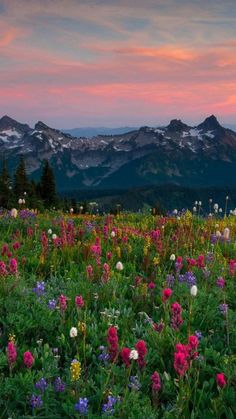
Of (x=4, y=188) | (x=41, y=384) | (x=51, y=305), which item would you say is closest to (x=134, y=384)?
(x=41, y=384)

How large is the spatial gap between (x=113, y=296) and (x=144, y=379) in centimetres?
195

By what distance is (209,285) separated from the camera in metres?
7.68

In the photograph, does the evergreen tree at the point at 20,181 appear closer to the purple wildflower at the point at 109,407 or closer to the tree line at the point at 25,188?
the tree line at the point at 25,188

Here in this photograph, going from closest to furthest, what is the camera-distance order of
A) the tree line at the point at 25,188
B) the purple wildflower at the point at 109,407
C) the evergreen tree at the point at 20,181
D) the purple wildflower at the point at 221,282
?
the purple wildflower at the point at 109,407 < the purple wildflower at the point at 221,282 < the tree line at the point at 25,188 < the evergreen tree at the point at 20,181

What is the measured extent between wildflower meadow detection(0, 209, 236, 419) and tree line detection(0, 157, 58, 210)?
53566mm

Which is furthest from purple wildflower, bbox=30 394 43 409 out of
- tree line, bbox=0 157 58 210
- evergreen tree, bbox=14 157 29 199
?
evergreen tree, bbox=14 157 29 199

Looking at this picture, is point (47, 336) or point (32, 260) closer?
point (47, 336)

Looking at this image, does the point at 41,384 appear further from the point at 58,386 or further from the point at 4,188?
the point at 4,188

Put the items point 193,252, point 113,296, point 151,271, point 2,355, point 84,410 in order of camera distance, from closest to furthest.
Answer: point 84,410
point 2,355
point 113,296
point 151,271
point 193,252

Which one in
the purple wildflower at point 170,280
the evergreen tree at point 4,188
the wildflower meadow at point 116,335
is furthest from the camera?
the evergreen tree at point 4,188

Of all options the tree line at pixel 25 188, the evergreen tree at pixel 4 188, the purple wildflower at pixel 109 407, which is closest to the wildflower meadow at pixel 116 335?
the purple wildflower at pixel 109 407

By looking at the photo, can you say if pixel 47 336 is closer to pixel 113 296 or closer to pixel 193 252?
pixel 113 296

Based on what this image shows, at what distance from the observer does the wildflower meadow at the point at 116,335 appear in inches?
175

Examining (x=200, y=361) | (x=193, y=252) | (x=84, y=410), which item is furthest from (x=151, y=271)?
(x=84, y=410)
